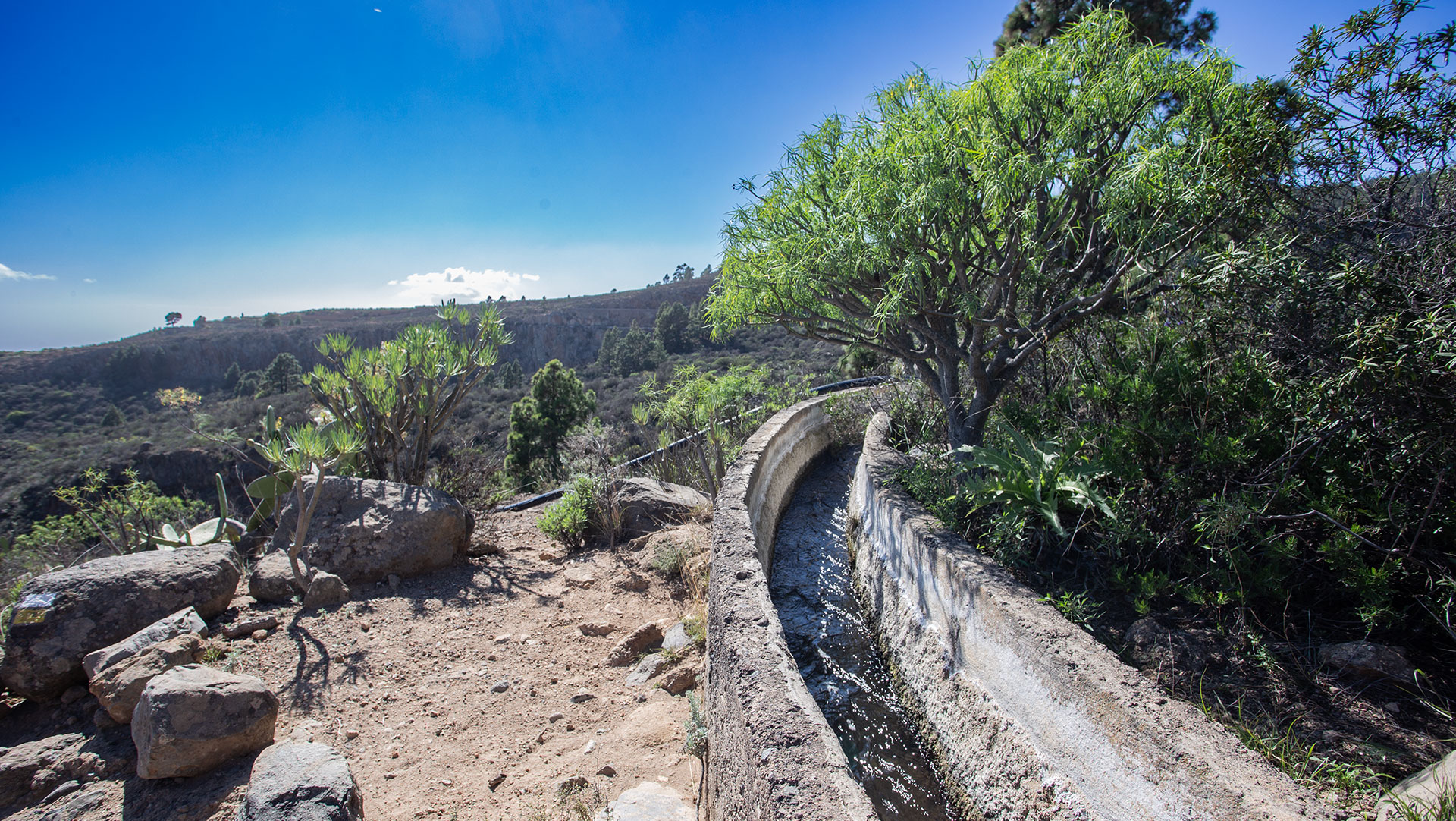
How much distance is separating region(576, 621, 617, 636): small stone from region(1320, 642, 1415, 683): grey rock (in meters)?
3.98

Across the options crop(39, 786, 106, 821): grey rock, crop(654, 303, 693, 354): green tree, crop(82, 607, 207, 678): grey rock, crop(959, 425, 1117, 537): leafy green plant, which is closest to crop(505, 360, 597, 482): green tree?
crop(82, 607, 207, 678): grey rock

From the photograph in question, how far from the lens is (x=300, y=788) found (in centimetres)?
224

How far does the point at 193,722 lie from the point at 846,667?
3.59 metres

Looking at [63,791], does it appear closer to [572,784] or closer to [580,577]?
[572,784]

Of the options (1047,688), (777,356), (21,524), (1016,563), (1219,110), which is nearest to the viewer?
(1047,688)

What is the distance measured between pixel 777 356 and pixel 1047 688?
81.2 ft

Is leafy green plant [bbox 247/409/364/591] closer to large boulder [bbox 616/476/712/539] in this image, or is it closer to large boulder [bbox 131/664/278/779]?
large boulder [bbox 131/664/278/779]

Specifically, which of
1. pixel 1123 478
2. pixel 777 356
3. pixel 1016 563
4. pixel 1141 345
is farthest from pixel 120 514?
pixel 777 356

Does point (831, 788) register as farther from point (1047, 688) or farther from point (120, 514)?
point (120, 514)

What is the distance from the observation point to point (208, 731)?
8.64 ft

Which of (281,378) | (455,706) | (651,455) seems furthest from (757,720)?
(281,378)

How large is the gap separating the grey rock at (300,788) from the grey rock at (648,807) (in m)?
0.99

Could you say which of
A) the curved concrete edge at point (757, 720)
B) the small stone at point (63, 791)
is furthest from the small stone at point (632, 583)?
the small stone at point (63, 791)

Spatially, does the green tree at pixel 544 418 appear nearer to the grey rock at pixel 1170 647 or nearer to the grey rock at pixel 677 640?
the grey rock at pixel 677 640
